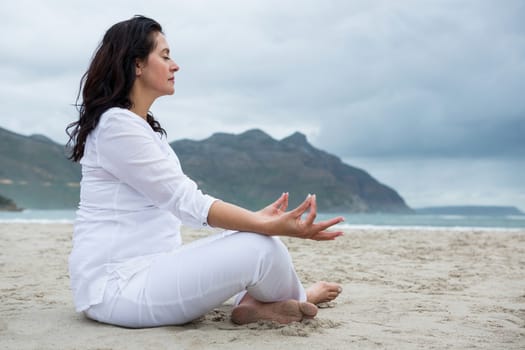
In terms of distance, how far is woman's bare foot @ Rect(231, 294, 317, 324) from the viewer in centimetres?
265

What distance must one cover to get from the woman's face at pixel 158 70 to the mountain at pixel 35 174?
320 feet

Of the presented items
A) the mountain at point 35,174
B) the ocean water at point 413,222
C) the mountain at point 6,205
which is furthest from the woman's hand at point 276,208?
the mountain at point 35,174

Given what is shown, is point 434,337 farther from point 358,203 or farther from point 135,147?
point 358,203

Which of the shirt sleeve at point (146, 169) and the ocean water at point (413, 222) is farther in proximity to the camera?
the ocean water at point (413, 222)

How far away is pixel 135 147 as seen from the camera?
242 cm

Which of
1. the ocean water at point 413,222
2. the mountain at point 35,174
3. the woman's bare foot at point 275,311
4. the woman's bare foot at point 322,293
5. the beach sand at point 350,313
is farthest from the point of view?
the mountain at point 35,174

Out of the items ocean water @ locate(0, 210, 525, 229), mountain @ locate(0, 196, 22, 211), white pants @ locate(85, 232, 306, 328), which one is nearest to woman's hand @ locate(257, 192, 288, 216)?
white pants @ locate(85, 232, 306, 328)

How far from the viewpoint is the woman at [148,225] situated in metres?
2.40

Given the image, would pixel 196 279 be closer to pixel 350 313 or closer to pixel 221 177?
pixel 350 313

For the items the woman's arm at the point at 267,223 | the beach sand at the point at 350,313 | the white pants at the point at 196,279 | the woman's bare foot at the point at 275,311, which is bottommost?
the beach sand at the point at 350,313

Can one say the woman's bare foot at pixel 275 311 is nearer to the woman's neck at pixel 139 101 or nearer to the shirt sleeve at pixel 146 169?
the shirt sleeve at pixel 146 169

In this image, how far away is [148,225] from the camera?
2.55 metres

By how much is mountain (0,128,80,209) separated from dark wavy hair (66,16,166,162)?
320ft

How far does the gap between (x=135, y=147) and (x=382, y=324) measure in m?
1.53
